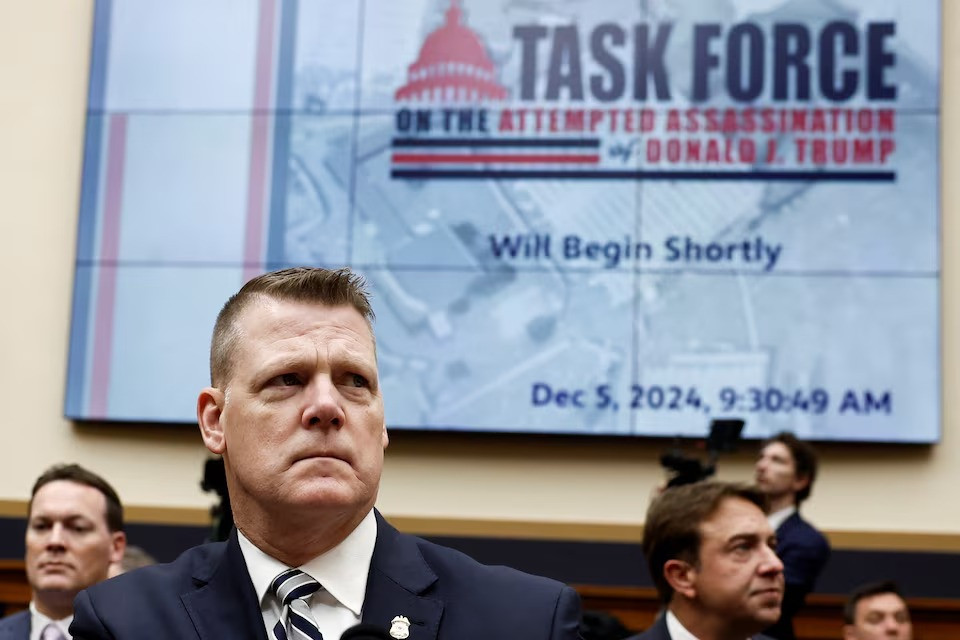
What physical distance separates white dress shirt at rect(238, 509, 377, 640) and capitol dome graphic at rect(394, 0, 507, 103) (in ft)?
19.5

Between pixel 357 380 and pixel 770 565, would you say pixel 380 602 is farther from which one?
pixel 770 565

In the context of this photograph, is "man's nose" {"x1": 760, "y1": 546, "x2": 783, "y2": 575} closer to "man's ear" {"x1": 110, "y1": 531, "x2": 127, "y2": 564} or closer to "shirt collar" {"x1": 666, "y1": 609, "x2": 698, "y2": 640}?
"shirt collar" {"x1": 666, "y1": 609, "x2": 698, "y2": 640}

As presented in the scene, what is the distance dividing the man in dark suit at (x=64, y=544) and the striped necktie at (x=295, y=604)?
2.15 meters

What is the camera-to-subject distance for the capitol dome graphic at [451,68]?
755cm

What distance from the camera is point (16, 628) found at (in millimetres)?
3682

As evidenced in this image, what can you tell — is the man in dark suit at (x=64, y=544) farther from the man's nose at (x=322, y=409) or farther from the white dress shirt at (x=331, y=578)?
the man's nose at (x=322, y=409)

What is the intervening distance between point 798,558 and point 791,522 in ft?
0.59

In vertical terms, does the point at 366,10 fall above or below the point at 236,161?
above

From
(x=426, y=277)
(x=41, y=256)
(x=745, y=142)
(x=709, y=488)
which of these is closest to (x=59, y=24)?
(x=41, y=256)

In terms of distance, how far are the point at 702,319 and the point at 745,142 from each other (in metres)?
0.99

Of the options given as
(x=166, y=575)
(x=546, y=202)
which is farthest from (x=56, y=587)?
(x=546, y=202)

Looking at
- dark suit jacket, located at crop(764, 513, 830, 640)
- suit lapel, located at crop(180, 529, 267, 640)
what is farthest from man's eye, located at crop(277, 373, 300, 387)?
dark suit jacket, located at crop(764, 513, 830, 640)

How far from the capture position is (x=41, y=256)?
7.98 meters

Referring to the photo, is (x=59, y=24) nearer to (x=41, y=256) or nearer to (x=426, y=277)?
(x=41, y=256)
